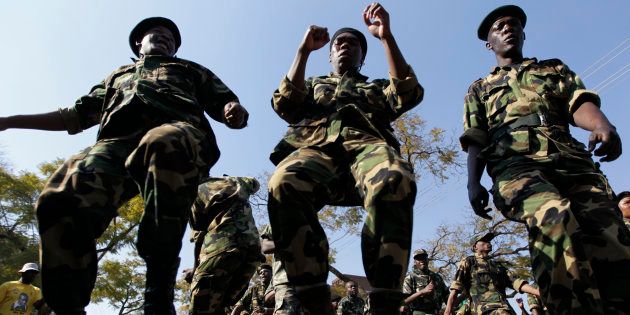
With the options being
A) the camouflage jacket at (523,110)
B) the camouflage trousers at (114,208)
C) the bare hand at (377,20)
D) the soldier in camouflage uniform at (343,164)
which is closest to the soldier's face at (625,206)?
the camouflage jacket at (523,110)

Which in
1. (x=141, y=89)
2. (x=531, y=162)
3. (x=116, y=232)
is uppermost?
(x=116, y=232)

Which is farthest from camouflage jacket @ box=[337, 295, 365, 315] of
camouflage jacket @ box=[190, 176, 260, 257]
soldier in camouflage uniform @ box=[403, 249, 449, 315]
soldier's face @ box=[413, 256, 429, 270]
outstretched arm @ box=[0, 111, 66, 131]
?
outstretched arm @ box=[0, 111, 66, 131]

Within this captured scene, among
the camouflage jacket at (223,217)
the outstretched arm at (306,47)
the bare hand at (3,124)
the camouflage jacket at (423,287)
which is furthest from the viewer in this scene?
the camouflage jacket at (423,287)

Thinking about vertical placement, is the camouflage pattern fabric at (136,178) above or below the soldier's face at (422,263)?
below

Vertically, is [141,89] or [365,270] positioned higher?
[141,89]

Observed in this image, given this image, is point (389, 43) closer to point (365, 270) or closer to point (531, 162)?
point (531, 162)

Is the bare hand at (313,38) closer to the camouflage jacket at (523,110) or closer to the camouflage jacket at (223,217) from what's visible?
the camouflage jacket at (523,110)

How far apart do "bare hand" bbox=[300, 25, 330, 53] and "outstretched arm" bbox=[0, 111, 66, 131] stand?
1.91m

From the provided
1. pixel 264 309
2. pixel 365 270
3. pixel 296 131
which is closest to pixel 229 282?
pixel 296 131

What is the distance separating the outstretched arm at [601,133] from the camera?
3145 mm

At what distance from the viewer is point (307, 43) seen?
134 inches

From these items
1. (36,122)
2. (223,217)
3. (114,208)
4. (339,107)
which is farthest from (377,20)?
(36,122)

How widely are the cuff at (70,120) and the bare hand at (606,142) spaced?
3580mm

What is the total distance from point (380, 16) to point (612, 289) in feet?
7.12
